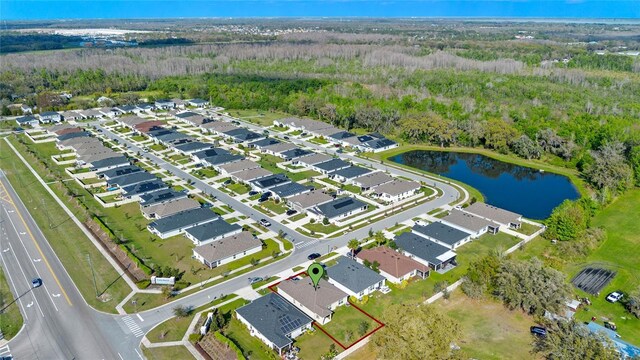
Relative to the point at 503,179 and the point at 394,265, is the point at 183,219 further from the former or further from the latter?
the point at 503,179

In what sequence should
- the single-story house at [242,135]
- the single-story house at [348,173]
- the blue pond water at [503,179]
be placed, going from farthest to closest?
the single-story house at [242,135]
the single-story house at [348,173]
the blue pond water at [503,179]

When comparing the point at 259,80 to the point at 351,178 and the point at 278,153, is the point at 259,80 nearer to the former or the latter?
the point at 278,153

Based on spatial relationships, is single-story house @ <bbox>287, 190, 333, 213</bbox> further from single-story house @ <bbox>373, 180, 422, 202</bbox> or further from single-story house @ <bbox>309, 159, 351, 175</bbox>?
single-story house @ <bbox>309, 159, 351, 175</bbox>

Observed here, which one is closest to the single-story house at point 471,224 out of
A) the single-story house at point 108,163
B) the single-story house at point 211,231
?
the single-story house at point 211,231

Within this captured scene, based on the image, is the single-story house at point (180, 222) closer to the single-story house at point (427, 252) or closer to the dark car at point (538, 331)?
the single-story house at point (427, 252)

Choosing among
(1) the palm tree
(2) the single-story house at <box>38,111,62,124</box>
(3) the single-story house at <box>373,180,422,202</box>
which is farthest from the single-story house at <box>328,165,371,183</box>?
(2) the single-story house at <box>38,111,62,124</box>

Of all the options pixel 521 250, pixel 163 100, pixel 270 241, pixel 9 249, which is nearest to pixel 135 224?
pixel 9 249
